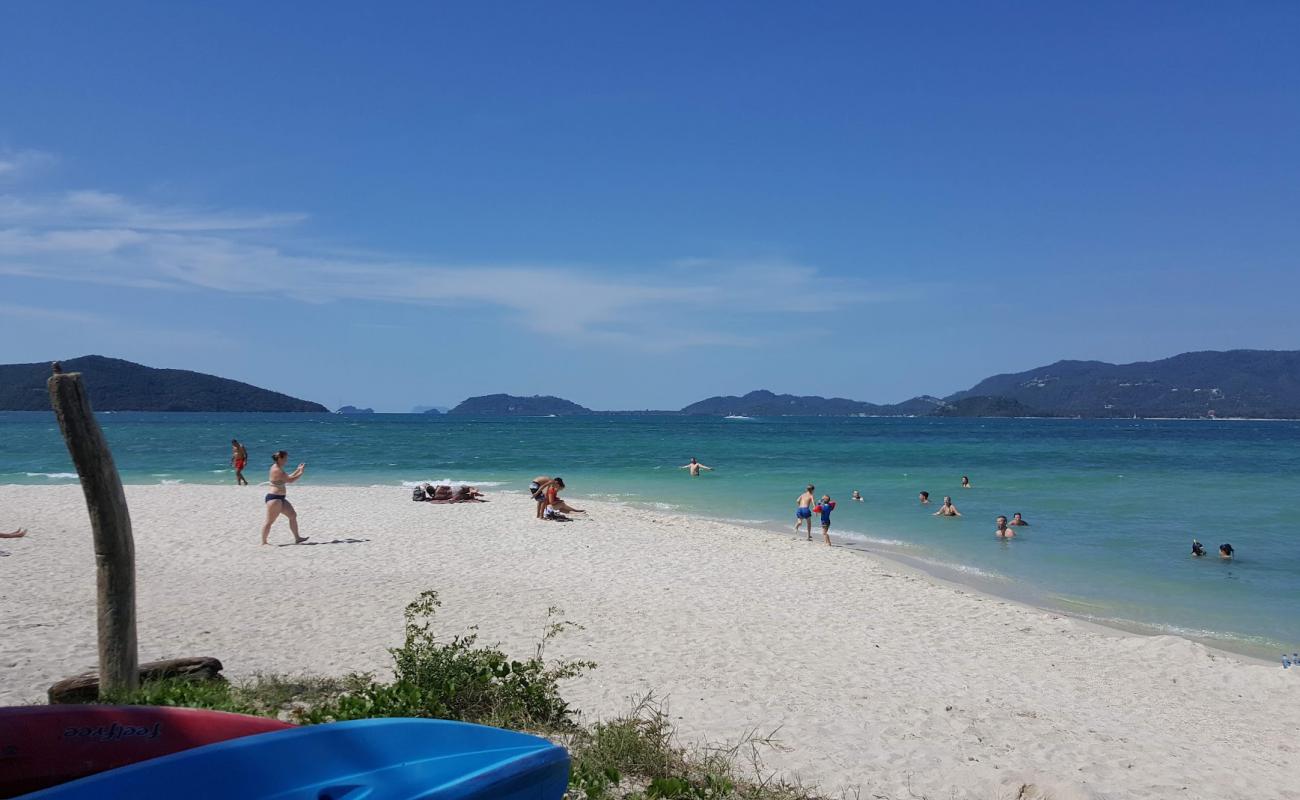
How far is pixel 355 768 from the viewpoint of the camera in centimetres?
284

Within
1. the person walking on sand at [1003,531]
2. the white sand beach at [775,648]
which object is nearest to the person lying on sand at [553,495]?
the white sand beach at [775,648]

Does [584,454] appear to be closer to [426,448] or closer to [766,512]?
[426,448]

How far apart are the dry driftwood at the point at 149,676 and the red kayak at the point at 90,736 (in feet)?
Answer: 6.25

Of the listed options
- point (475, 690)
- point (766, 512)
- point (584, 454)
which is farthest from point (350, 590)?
point (584, 454)

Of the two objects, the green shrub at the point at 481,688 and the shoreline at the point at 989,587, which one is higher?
the green shrub at the point at 481,688

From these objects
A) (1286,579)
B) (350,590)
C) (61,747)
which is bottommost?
(1286,579)

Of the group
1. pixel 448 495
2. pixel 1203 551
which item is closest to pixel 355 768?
pixel 1203 551

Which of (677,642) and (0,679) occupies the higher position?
(0,679)

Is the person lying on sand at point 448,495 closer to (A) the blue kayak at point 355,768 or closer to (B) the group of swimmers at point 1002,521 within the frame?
(B) the group of swimmers at point 1002,521

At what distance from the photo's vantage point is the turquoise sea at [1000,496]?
43.4 feet

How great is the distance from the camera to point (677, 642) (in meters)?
8.66

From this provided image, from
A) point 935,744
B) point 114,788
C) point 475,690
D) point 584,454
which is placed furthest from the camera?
point 584,454

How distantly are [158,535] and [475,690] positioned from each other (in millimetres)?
12322

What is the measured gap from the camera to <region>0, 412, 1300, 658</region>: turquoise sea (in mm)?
13219
